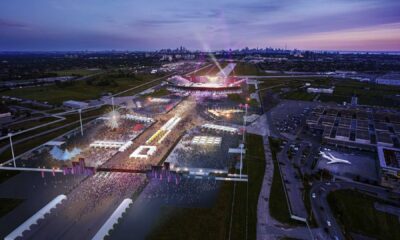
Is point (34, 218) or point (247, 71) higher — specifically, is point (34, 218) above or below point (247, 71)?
below

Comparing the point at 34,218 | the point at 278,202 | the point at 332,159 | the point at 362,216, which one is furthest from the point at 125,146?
the point at 362,216

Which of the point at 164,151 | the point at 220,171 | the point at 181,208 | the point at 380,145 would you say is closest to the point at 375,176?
the point at 380,145

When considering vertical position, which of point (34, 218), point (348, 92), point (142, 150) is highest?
point (348, 92)

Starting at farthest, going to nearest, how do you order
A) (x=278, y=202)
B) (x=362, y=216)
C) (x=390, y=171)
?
(x=390, y=171), (x=278, y=202), (x=362, y=216)

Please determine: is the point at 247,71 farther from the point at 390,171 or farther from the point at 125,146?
the point at 390,171

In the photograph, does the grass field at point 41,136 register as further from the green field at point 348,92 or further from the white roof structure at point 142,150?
the green field at point 348,92

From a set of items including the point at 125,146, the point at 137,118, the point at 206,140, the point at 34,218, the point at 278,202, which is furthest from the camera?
the point at 137,118

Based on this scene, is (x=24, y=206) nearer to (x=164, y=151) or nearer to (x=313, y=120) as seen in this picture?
(x=164, y=151)
